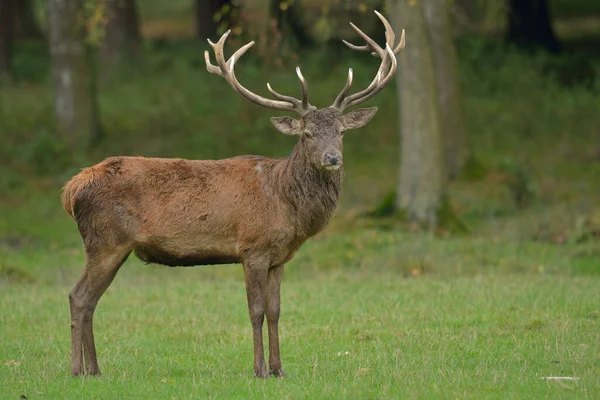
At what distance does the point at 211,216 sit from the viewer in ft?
30.9

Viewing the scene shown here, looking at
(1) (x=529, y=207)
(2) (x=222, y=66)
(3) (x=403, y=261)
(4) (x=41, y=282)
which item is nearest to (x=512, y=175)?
(1) (x=529, y=207)

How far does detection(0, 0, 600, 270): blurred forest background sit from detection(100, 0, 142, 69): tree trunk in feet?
0.15

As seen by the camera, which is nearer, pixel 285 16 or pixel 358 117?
pixel 358 117

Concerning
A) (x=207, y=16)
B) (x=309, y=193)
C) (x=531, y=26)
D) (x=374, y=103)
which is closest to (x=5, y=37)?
(x=207, y=16)

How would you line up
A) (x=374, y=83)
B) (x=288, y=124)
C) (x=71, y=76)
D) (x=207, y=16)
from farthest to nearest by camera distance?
(x=207, y=16) < (x=71, y=76) < (x=374, y=83) < (x=288, y=124)

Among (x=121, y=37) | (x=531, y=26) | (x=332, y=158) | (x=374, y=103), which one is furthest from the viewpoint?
(x=531, y=26)

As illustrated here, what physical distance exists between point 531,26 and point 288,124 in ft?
67.7

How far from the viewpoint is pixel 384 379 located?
895 cm

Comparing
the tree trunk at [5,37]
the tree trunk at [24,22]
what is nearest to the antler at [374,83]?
the tree trunk at [5,37]

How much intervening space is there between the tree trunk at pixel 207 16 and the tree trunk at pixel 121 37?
1.77m

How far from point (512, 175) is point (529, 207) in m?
0.72

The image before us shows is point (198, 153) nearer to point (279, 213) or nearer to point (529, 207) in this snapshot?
point (529, 207)

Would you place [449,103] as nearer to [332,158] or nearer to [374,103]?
[374,103]

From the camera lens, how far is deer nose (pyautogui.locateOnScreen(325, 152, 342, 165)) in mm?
9211
